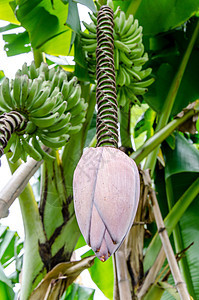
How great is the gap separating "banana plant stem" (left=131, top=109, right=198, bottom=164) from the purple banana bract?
2.00ft

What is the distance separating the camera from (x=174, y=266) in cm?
77

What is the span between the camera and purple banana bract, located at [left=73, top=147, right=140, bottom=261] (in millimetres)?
260

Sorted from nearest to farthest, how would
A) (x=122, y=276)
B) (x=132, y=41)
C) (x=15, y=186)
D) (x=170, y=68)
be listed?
(x=15, y=186), (x=132, y=41), (x=122, y=276), (x=170, y=68)

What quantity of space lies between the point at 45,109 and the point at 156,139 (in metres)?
0.54

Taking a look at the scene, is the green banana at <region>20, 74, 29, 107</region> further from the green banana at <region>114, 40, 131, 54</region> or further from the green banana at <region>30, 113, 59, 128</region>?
the green banana at <region>114, 40, 131, 54</region>

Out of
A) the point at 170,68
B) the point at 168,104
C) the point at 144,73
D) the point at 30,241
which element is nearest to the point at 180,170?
the point at 168,104

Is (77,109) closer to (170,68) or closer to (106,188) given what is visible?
(106,188)

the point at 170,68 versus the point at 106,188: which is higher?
the point at 106,188

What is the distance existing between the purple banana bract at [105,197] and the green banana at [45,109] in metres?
0.18

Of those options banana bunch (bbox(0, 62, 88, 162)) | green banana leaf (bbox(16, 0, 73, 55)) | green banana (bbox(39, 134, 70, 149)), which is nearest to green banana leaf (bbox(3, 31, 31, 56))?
green banana leaf (bbox(16, 0, 73, 55))

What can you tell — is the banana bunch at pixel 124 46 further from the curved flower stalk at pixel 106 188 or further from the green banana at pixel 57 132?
the curved flower stalk at pixel 106 188

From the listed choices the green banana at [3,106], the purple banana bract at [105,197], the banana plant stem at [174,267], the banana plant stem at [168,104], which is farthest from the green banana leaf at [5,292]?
the purple banana bract at [105,197]

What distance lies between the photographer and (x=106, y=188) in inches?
10.5

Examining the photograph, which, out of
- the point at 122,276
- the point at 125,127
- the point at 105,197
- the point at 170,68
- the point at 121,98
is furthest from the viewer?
the point at 170,68
